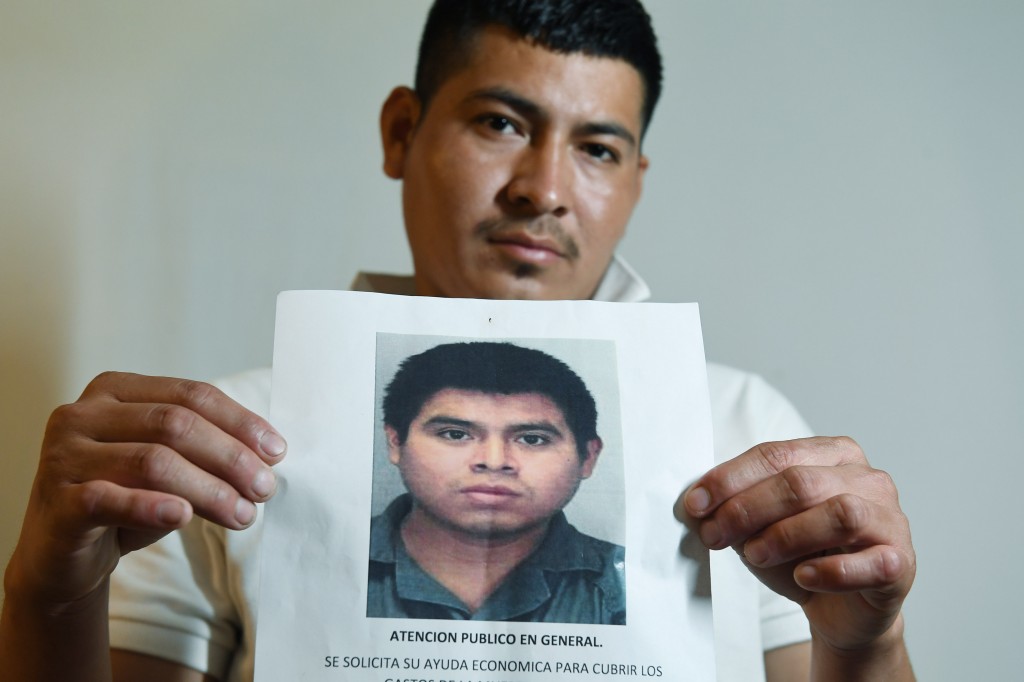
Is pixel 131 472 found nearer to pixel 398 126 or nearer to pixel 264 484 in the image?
pixel 264 484

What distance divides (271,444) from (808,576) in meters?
0.32

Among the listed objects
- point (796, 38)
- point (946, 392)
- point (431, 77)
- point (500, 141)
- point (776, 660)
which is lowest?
point (776, 660)

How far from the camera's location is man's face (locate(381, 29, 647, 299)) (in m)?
0.76

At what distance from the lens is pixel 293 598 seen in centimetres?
49

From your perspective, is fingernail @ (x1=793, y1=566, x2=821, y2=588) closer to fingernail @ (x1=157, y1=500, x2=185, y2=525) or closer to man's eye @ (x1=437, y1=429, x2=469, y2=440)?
man's eye @ (x1=437, y1=429, x2=469, y2=440)

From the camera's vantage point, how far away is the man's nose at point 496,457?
51cm

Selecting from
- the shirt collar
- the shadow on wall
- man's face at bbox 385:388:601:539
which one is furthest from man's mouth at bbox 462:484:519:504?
the shadow on wall

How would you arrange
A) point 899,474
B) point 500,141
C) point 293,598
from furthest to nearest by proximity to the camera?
point 899,474
point 500,141
point 293,598

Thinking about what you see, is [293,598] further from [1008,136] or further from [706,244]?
[1008,136]

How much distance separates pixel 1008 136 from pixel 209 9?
0.96 m

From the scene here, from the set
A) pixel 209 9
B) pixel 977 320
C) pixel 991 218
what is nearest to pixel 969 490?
pixel 977 320

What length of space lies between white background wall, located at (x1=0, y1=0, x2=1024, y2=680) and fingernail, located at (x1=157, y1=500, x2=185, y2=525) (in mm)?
535

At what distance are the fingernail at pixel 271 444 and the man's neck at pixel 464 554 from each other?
8cm

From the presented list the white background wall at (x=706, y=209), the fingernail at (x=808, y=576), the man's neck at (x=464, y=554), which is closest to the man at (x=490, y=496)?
the man's neck at (x=464, y=554)
